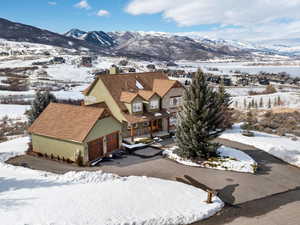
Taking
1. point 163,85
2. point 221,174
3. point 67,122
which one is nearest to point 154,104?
point 163,85

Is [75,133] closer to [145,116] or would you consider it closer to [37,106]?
[145,116]

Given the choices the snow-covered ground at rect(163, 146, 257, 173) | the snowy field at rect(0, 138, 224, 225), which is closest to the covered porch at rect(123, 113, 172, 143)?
the snow-covered ground at rect(163, 146, 257, 173)

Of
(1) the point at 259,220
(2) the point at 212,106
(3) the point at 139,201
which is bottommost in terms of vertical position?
(1) the point at 259,220

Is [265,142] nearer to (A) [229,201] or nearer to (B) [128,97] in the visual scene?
(A) [229,201]

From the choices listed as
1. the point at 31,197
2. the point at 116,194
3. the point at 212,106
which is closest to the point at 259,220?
the point at 116,194

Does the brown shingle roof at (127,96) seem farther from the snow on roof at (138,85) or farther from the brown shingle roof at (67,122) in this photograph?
the brown shingle roof at (67,122)

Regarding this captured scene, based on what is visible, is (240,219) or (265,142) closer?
(240,219)

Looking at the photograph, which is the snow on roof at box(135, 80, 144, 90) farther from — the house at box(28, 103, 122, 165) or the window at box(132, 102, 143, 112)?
the house at box(28, 103, 122, 165)
